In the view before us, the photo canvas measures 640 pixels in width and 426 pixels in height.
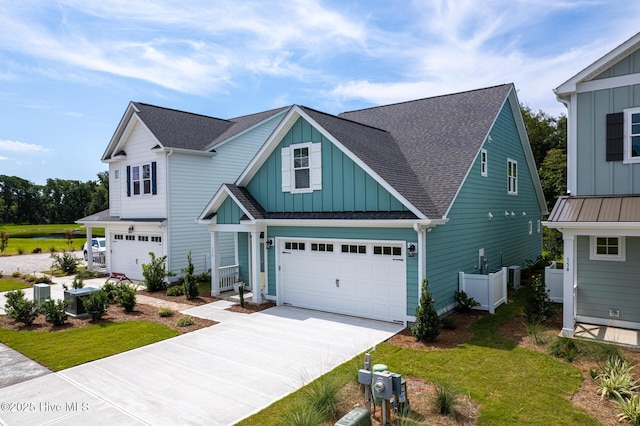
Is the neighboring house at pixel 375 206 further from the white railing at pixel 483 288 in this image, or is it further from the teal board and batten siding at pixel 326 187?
the white railing at pixel 483 288

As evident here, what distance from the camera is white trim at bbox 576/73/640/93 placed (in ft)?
31.6

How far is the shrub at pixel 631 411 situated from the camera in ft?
18.4

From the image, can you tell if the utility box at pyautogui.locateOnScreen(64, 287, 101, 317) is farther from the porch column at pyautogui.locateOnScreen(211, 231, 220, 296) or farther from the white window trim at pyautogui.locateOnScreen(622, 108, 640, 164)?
the white window trim at pyautogui.locateOnScreen(622, 108, 640, 164)

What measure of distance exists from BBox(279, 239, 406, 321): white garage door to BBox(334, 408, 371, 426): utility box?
18.9 ft

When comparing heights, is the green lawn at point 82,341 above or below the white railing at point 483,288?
below

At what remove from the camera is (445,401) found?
19.8 feet

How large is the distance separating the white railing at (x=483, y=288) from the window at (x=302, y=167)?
535 centimetres

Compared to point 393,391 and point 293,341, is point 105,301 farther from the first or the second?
point 393,391

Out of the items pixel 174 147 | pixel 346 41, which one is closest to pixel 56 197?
pixel 174 147

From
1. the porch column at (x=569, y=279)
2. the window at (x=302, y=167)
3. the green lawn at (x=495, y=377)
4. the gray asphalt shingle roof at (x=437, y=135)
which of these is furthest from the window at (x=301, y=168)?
the porch column at (x=569, y=279)

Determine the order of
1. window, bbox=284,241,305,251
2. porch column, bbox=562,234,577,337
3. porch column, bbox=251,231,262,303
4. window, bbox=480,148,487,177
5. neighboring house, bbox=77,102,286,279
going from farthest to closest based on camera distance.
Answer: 1. neighboring house, bbox=77,102,286,279
2. window, bbox=480,148,487,177
3. porch column, bbox=251,231,262,303
4. window, bbox=284,241,305,251
5. porch column, bbox=562,234,577,337

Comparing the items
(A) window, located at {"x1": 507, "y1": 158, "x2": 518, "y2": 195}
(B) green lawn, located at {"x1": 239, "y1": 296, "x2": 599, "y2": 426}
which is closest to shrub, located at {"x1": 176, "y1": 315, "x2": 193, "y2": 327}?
(B) green lawn, located at {"x1": 239, "y1": 296, "x2": 599, "y2": 426}

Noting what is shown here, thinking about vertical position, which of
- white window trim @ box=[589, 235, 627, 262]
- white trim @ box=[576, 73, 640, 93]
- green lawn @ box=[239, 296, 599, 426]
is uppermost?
white trim @ box=[576, 73, 640, 93]

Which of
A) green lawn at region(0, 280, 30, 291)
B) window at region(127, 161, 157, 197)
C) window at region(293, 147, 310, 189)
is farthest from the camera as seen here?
window at region(127, 161, 157, 197)
